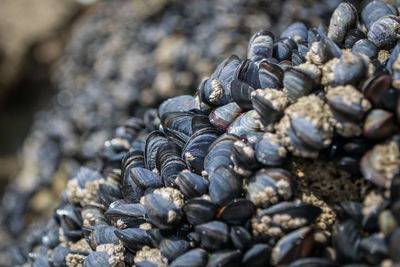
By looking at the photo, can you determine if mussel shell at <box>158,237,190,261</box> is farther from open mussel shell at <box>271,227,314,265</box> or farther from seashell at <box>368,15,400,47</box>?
seashell at <box>368,15,400,47</box>

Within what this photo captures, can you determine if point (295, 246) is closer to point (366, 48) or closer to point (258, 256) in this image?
point (258, 256)

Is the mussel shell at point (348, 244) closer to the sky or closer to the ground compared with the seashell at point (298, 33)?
closer to the ground

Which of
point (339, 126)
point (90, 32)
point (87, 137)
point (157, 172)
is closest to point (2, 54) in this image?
point (90, 32)

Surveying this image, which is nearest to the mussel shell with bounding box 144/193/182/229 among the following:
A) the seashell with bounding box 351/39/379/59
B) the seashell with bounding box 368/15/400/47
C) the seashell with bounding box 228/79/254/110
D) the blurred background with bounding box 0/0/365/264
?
the seashell with bounding box 228/79/254/110

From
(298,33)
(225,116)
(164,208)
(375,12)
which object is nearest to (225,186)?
Answer: (164,208)

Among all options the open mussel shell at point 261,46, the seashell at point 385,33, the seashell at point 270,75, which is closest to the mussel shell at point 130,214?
the seashell at point 270,75

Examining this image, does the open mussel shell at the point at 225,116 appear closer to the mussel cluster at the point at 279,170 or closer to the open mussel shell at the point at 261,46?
the mussel cluster at the point at 279,170
